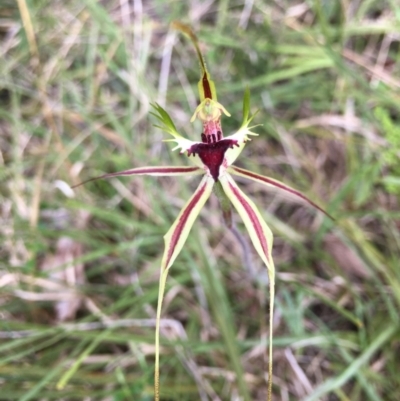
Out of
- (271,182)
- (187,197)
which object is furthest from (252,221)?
(187,197)

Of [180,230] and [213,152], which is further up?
[213,152]

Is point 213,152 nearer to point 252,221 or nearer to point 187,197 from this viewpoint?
point 252,221

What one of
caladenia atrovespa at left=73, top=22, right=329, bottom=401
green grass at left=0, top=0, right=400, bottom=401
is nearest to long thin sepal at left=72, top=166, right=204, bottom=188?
caladenia atrovespa at left=73, top=22, right=329, bottom=401

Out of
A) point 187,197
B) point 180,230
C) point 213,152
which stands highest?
point 187,197

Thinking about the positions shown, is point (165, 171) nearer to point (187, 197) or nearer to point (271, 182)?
point (271, 182)

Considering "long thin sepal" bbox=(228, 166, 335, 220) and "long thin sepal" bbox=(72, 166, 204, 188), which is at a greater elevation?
"long thin sepal" bbox=(72, 166, 204, 188)

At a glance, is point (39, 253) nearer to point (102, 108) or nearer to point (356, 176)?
point (102, 108)

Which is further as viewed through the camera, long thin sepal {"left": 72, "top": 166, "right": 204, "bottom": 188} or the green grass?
the green grass

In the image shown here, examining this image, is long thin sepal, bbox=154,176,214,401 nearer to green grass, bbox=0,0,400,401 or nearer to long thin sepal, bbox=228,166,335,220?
long thin sepal, bbox=228,166,335,220

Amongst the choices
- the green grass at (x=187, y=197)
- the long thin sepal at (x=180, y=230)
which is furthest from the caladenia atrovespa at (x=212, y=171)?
the green grass at (x=187, y=197)

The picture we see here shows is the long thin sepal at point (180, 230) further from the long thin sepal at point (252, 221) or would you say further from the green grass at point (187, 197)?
the green grass at point (187, 197)

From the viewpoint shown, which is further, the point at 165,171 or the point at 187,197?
the point at 187,197
